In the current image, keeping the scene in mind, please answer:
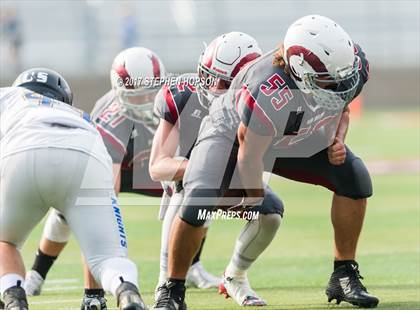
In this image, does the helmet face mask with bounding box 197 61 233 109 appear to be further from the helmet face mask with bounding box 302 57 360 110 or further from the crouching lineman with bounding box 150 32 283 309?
the helmet face mask with bounding box 302 57 360 110

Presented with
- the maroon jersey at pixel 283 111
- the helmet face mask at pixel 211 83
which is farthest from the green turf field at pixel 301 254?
the helmet face mask at pixel 211 83

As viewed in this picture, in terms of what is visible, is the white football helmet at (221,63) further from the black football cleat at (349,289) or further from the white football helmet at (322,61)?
the black football cleat at (349,289)

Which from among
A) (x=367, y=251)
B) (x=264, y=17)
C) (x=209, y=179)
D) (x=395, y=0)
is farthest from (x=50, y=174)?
(x=395, y=0)

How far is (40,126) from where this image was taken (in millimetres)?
5129

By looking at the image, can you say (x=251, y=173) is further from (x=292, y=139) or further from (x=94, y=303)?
(x=94, y=303)

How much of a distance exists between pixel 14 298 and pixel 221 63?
2.42 m

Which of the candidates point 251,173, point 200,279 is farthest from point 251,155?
point 200,279

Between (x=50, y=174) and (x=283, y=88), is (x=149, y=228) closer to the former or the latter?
(x=283, y=88)

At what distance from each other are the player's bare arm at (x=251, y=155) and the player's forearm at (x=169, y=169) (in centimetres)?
59

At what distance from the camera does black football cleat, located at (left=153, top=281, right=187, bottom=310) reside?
233 inches

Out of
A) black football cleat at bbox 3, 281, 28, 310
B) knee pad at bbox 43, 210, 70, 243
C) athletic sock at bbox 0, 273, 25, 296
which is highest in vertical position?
athletic sock at bbox 0, 273, 25, 296

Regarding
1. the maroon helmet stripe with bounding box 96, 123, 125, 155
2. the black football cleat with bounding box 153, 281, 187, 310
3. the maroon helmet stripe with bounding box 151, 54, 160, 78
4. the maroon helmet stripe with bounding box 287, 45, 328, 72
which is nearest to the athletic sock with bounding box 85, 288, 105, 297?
the black football cleat with bounding box 153, 281, 187, 310

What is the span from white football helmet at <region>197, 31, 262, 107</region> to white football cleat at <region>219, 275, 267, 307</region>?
1287mm

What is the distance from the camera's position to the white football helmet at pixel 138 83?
7.89 metres
